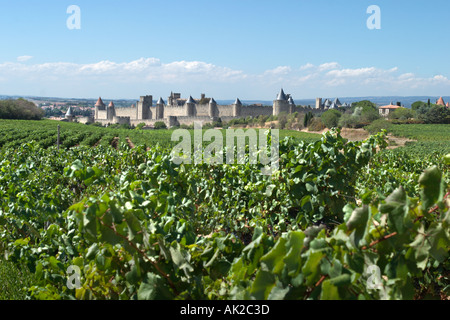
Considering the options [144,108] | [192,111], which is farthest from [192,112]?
[144,108]

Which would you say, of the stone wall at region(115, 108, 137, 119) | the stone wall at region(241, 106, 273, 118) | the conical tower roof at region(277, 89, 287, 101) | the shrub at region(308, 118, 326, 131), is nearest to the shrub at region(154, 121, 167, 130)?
the stone wall at region(115, 108, 137, 119)

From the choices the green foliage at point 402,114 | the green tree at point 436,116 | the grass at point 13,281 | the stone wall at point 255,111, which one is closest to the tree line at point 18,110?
the stone wall at point 255,111

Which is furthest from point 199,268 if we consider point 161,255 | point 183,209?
point 183,209

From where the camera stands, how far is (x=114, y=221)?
1676mm

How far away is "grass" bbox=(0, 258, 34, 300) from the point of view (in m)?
3.00

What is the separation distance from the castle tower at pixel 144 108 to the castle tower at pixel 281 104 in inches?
945

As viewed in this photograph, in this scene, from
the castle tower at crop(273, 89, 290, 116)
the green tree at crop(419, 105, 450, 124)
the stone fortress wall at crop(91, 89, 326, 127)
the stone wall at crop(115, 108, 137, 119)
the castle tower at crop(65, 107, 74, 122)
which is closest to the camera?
the green tree at crop(419, 105, 450, 124)

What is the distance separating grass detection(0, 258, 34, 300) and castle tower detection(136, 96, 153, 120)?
74119mm

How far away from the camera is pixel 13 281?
320cm

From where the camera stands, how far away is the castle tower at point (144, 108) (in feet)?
249
